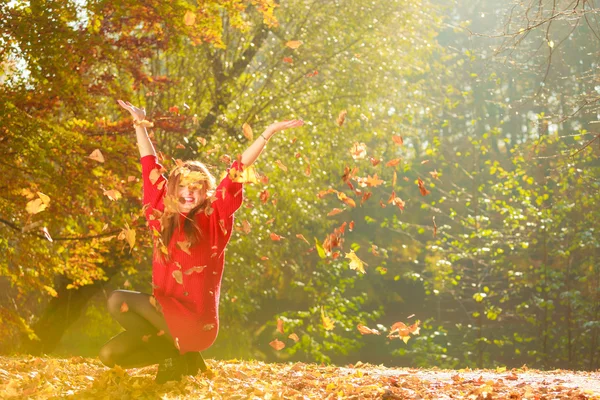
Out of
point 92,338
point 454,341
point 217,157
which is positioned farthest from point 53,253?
point 454,341

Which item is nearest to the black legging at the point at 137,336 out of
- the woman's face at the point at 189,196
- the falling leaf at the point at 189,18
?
the woman's face at the point at 189,196

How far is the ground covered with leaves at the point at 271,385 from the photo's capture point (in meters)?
4.81

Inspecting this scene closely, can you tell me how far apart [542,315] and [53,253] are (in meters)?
10.7

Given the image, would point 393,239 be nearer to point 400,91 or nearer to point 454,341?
point 454,341

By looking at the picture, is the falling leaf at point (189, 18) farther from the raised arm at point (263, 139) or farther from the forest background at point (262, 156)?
the raised arm at point (263, 139)

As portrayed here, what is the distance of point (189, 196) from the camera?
4961mm

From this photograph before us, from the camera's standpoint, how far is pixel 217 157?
35.6 ft

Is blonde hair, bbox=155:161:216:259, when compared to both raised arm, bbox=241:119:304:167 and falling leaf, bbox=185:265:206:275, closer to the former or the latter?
falling leaf, bbox=185:265:206:275

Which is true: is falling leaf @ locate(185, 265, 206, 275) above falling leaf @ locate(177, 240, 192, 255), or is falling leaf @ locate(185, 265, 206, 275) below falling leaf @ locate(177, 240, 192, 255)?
below

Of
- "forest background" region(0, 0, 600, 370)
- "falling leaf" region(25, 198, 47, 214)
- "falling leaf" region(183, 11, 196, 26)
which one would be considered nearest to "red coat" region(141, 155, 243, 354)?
"forest background" region(0, 0, 600, 370)

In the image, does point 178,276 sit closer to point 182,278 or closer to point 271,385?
point 182,278

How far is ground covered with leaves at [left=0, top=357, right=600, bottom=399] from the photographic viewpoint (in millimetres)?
4812

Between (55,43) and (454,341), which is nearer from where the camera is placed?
(55,43)

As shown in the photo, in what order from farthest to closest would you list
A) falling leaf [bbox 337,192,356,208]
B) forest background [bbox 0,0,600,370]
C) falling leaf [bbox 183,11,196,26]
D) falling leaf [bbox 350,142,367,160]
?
falling leaf [bbox 183,11,196,26]
forest background [bbox 0,0,600,370]
falling leaf [bbox 350,142,367,160]
falling leaf [bbox 337,192,356,208]
